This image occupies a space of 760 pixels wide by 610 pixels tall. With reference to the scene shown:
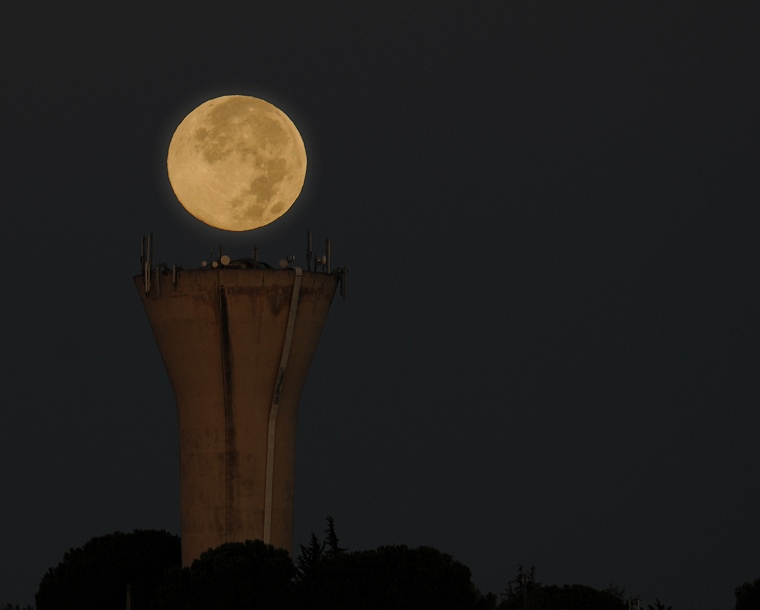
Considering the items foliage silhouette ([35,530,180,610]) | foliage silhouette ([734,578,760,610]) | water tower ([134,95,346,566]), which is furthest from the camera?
foliage silhouette ([734,578,760,610])

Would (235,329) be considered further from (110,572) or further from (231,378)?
(110,572)

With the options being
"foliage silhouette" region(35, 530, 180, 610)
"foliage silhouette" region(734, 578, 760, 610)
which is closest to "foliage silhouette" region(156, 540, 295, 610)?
"foliage silhouette" region(35, 530, 180, 610)

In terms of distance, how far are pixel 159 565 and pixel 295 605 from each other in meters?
8.81

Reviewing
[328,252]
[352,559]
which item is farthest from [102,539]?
[328,252]

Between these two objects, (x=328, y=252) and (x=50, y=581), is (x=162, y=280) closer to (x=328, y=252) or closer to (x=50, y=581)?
(x=328, y=252)

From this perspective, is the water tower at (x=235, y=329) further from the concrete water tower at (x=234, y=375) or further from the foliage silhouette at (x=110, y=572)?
the foliage silhouette at (x=110, y=572)

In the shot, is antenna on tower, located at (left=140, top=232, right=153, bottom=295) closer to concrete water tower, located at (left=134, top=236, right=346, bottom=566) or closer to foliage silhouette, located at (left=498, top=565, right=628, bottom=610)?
concrete water tower, located at (left=134, top=236, right=346, bottom=566)

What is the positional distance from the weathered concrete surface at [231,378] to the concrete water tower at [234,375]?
0.03m

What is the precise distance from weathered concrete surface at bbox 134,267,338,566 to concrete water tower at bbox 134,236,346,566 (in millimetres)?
31

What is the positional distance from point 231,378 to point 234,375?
0.13m

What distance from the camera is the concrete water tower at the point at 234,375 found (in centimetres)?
6075

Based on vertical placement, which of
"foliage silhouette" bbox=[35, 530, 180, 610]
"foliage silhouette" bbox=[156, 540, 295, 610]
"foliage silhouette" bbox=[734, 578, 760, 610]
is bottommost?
"foliage silhouette" bbox=[156, 540, 295, 610]

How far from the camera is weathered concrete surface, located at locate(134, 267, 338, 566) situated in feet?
199

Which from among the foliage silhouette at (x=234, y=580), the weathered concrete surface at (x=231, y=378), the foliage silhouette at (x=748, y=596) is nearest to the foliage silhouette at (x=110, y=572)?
the foliage silhouette at (x=234, y=580)
